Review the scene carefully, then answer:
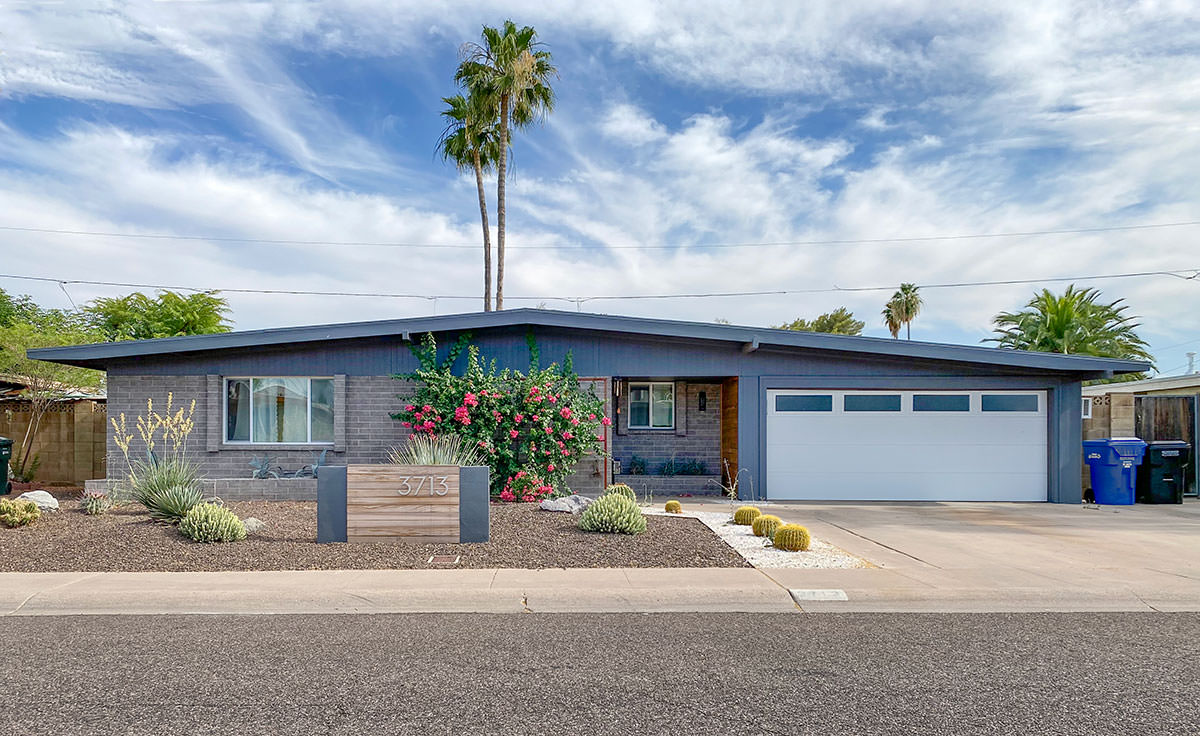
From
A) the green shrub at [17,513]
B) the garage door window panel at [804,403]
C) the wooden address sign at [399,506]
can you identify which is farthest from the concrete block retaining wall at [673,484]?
the green shrub at [17,513]

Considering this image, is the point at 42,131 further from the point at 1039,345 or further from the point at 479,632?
the point at 1039,345

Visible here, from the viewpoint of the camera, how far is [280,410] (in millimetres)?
15578

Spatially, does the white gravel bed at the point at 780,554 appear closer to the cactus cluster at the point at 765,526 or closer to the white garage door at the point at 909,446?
the cactus cluster at the point at 765,526

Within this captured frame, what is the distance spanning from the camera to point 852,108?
2119 cm

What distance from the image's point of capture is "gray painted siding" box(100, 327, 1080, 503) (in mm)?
15422

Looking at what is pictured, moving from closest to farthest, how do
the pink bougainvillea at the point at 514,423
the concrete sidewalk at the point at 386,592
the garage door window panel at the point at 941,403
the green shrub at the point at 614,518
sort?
the concrete sidewalk at the point at 386,592 < the green shrub at the point at 614,518 < the pink bougainvillea at the point at 514,423 < the garage door window panel at the point at 941,403

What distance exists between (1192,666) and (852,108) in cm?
1804

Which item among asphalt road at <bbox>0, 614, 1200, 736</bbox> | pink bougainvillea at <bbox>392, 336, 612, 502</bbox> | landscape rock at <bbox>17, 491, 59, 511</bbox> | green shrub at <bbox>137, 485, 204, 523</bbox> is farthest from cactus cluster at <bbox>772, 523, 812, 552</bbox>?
landscape rock at <bbox>17, 491, 59, 511</bbox>

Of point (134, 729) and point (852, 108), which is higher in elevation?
point (852, 108)

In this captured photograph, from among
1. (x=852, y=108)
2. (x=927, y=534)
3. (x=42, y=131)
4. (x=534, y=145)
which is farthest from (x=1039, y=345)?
(x=42, y=131)

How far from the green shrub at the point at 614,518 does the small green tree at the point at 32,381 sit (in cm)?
1307

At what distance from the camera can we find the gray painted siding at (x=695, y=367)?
50.6ft

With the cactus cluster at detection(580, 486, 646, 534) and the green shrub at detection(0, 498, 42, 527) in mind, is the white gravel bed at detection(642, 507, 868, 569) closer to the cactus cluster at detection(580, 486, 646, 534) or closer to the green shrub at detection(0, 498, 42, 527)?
the cactus cluster at detection(580, 486, 646, 534)

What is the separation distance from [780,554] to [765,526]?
1.00 m
